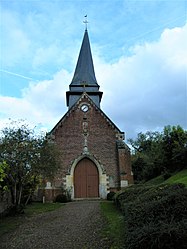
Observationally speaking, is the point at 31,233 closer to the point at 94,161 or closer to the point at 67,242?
the point at 67,242

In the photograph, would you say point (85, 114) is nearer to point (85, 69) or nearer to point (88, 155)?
point (88, 155)

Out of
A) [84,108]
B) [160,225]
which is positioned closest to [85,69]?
[84,108]

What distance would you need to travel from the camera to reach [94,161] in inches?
984

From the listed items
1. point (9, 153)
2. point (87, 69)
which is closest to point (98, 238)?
point (9, 153)

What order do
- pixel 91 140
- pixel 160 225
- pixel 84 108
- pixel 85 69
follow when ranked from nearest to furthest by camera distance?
pixel 160 225 < pixel 91 140 < pixel 84 108 < pixel 85 69

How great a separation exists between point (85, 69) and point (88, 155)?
40.0 feet

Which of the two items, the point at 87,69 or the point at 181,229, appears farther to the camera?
the point at 87,69

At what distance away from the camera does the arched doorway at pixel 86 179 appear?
2439cm

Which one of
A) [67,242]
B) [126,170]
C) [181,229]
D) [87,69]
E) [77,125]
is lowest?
[67,242]

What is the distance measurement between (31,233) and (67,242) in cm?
203

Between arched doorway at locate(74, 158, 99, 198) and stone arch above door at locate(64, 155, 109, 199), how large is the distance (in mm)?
322

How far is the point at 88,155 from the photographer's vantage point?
25.1m

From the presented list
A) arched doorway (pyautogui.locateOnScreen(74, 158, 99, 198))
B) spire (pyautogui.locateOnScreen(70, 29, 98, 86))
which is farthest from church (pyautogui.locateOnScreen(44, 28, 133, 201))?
spire (pyautogui.locateOnScreen(70, 29, 98, 86))

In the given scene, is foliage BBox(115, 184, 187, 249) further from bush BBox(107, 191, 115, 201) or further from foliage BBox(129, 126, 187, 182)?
foliage BBox(129, 126, 187, 182)
